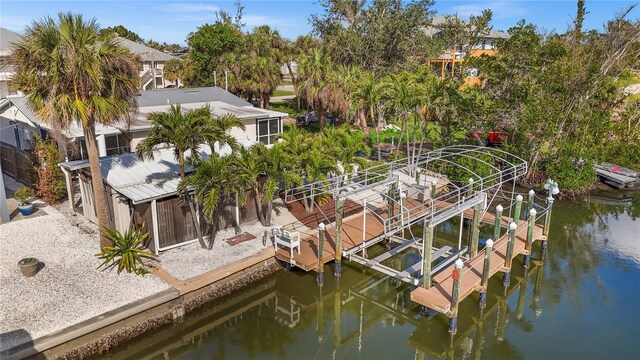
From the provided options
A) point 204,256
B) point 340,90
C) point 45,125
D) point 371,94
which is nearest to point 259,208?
point 204,256

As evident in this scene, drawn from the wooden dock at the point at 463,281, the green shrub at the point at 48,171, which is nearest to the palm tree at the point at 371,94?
the wooden dock at the point at 463,281

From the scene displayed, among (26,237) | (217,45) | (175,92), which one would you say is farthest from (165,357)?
(217,45)

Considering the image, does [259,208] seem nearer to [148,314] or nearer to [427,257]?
[148,314]

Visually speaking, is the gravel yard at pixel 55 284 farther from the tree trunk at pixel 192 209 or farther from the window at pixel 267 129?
the window at pixel 267 129

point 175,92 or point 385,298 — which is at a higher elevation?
point 175,92

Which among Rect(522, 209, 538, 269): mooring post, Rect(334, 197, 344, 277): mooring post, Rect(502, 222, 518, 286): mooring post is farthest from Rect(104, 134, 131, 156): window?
Rect(522, 209, 538, 269): mooring post

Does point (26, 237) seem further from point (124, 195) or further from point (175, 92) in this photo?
point (175, 92)

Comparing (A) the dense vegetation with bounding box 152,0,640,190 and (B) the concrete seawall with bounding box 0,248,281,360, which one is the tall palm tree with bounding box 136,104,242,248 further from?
(A) the dense vegetation with bounding box 152,0,640,190
